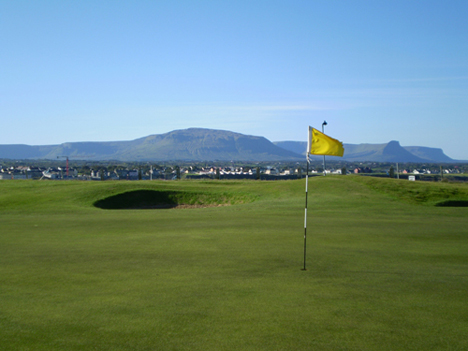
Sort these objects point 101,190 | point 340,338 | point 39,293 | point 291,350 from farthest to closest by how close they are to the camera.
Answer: point 101,190, point 39,293, point 340,338, point 291,350

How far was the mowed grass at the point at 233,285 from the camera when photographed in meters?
5.97

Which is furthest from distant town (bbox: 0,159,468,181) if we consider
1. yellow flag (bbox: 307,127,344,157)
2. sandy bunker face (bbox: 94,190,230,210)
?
yellow flag (bbox: 307,127,344,157)

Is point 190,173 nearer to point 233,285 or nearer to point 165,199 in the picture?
point 165,199

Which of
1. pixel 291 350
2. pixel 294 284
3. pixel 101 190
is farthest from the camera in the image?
pixel 101 190

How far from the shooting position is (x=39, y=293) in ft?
26.1

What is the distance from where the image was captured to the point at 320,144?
11344 millimetres

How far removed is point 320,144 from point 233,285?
4839 mm

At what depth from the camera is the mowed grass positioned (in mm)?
5969

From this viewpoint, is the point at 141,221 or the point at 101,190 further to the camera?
the point at 101,190

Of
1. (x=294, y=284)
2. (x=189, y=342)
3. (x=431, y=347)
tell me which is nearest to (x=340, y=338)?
(x=431, y=347)

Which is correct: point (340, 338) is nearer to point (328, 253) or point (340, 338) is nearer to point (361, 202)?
point (328, 253)

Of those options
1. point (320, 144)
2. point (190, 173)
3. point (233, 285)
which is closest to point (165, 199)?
point (320, 144)

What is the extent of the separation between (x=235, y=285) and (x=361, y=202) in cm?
2031

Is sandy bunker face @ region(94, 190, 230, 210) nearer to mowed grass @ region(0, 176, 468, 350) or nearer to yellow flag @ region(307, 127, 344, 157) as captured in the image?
mowed grass @ region(0, 176, 468, 350)
